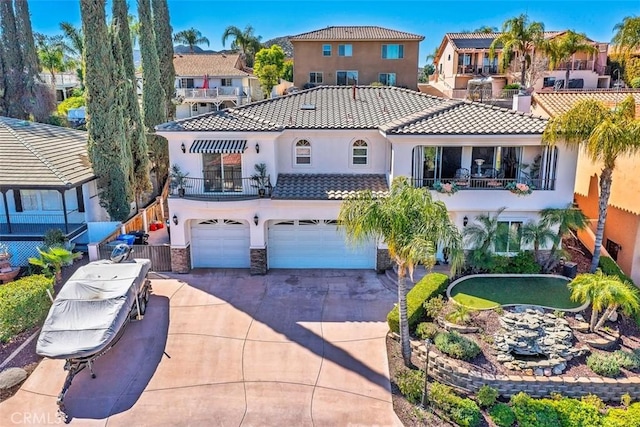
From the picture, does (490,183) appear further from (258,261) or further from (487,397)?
(258,261)

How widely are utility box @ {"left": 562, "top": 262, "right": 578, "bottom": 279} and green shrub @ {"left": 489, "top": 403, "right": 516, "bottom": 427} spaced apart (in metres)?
9.58

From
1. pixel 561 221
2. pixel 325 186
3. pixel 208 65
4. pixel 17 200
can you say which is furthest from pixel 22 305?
pixel 208 65

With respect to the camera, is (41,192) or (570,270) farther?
(41,192)

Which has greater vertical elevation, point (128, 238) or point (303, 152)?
point (303, 152)

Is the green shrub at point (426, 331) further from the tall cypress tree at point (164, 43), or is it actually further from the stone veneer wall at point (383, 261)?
the tall cypress tree at point (164, 43)

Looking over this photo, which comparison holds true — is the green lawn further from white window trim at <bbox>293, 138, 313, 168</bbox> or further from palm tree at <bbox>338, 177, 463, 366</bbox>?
white window trim at <bbox>293, 138, 313, 168</bbox>

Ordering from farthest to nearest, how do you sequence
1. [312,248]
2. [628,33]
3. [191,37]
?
[191,37] → [628,33] → [312,248]

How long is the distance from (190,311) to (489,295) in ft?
40.3

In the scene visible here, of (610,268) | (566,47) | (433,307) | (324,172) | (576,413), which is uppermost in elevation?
(566,47)

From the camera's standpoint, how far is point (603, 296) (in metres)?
15.4

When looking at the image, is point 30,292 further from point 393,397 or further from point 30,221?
point 393,397

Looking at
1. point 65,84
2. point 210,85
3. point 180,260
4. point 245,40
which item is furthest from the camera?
point 245,40

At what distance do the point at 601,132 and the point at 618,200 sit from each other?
6.38 m

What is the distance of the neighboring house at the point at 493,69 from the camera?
5338 cm
